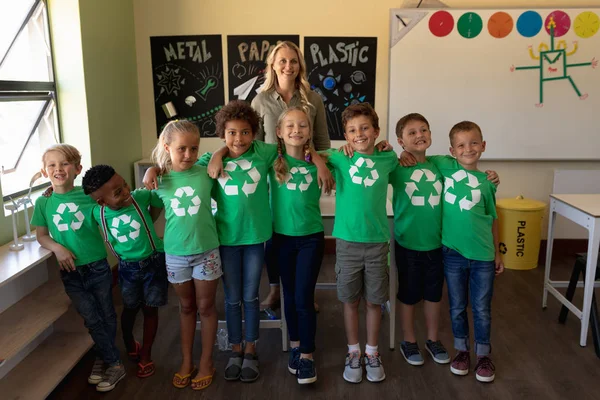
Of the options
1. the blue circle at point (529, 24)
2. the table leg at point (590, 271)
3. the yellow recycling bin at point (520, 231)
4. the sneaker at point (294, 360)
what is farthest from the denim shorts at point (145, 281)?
the blue circle at point (529, 24)

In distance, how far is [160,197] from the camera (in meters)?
2.26

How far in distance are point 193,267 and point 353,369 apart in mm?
887

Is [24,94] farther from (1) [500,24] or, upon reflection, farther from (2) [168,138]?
(1) [500,24]

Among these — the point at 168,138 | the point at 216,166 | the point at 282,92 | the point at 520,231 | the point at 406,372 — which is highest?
the point at 282,92

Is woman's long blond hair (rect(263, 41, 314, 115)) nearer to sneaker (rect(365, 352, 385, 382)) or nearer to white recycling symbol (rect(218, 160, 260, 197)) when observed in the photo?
white recycling symbol (rect(218, 160, 260, 197))

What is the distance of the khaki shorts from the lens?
7.54 feet

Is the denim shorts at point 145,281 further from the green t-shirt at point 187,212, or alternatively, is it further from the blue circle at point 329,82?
the blue circle at point 329,82

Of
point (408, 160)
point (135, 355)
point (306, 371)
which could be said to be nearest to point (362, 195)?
point (408, 160)

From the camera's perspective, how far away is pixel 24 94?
2840 mm

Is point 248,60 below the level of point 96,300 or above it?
above

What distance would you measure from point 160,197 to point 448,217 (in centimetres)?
131

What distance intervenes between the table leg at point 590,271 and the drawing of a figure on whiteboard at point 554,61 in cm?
172

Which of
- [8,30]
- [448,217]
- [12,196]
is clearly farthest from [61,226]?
[448,217]

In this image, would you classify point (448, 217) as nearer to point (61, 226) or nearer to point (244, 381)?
point (244, 381)
